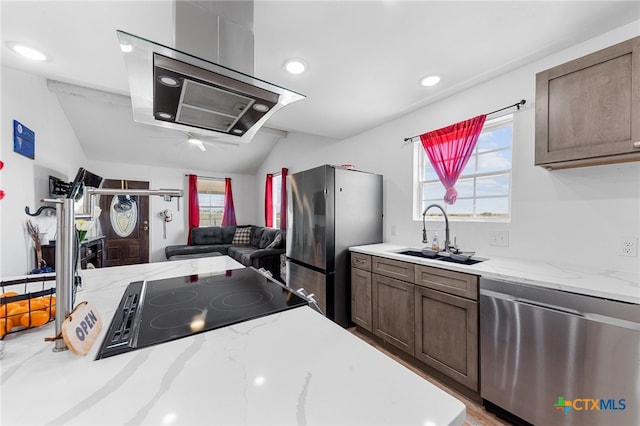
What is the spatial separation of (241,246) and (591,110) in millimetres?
5781

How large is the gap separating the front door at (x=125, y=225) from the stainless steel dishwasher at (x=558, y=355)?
646cm

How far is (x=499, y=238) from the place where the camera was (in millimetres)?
2047

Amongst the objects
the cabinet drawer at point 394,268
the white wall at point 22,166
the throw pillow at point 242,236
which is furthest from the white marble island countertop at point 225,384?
the throw pillow at point 242,236

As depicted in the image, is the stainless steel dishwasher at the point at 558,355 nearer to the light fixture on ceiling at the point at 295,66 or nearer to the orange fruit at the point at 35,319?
the light fixture on ceiling at the point at 295,66

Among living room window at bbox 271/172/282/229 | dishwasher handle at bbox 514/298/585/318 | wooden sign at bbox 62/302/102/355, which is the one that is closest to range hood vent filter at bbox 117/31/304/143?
wooden sign at bbox 62/302/102/355

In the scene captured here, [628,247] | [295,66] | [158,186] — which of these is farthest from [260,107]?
[158,186]

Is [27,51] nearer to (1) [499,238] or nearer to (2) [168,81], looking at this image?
(2) [168,81]

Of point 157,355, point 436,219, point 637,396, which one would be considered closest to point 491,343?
point 637,396

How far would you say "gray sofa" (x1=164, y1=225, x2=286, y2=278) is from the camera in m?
4.63

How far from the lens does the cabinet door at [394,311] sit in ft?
6.63

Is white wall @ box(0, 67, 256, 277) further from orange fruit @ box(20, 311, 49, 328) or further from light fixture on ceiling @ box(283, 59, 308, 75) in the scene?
light fixture on ceiling @ box(283, 59, 308, 75)

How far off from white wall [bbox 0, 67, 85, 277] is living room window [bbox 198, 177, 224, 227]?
3.19 metres

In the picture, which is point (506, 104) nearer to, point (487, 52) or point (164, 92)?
point (487, 52)

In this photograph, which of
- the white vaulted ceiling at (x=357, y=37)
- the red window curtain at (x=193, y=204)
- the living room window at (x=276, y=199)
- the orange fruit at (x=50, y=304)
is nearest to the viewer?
the orange fruit at (x=50, y=304)
